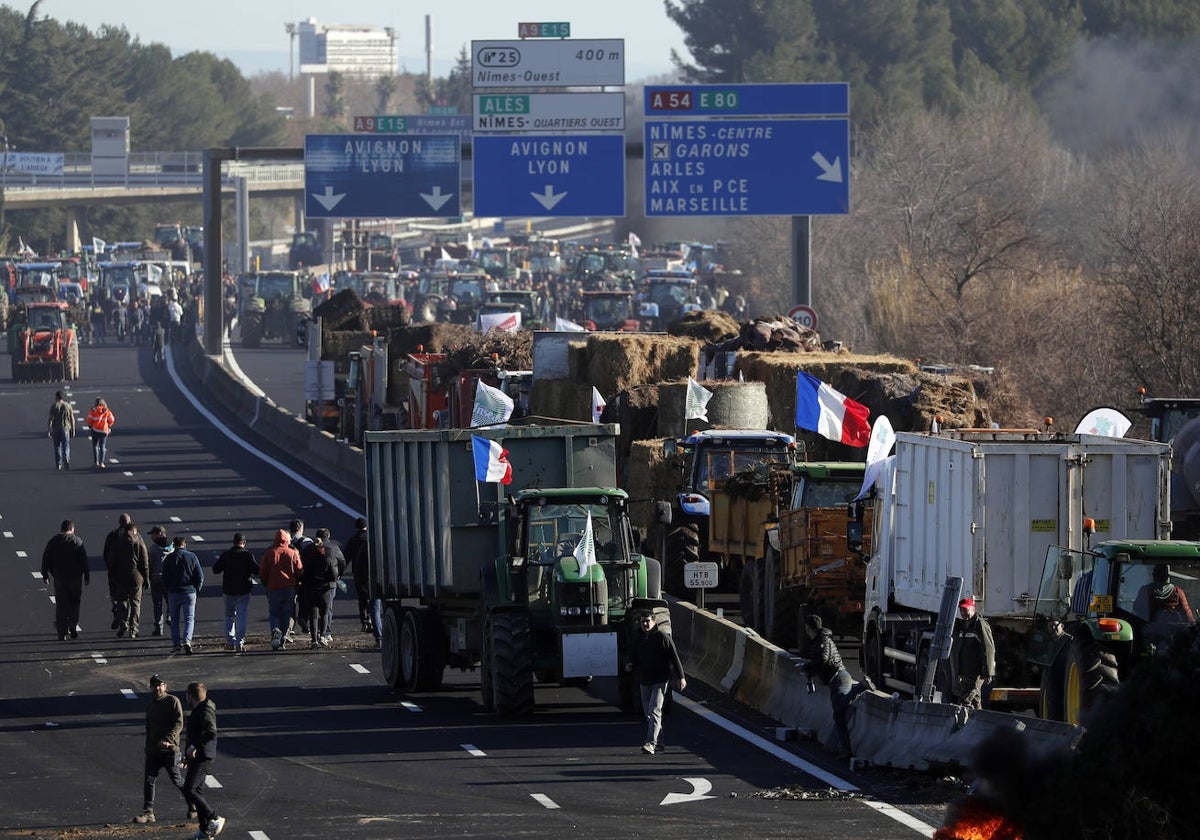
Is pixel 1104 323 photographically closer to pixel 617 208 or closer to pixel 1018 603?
pixel 617 208

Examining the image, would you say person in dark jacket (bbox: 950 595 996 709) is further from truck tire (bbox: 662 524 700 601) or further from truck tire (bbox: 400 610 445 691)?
truck tire (bbox: 662 524 700 601)

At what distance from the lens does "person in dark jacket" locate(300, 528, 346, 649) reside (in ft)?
79.0

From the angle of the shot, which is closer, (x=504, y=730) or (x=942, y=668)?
(x=942, y=668)

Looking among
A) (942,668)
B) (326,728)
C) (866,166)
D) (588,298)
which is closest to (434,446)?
(326,728)

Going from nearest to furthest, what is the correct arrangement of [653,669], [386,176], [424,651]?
[653,669], [424,651], [386,176]

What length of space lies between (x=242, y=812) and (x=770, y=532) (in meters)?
9.14

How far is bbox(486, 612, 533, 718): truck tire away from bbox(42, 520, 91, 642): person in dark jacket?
25.5ft

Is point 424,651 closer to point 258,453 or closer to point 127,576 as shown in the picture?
point 127,576

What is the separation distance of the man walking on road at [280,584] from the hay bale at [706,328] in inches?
650

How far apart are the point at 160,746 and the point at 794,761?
201 inches

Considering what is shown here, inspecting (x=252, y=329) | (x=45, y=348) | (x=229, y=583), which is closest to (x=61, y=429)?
(x=45, y=348)

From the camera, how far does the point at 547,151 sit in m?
43.2

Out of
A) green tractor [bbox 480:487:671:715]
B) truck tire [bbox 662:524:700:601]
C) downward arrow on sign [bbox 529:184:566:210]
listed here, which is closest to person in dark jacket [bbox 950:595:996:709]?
green tractor [bbox 480:487:671:715]

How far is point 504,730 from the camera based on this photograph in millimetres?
18766
